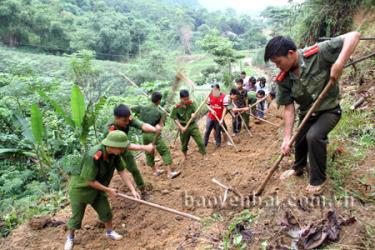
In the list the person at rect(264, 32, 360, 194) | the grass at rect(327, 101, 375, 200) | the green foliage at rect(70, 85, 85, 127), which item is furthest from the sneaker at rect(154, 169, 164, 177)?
the person at rect(264, 32, 360, 194)

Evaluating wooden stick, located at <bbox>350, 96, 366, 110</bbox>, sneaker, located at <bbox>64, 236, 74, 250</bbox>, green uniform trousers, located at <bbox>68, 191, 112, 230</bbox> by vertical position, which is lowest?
sneaker, located at <bbox>64, 236, 74, 250</bbox>

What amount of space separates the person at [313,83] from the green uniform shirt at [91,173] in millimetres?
2156

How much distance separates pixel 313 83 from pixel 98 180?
281cm

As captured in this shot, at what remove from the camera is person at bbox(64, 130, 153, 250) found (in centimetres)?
394

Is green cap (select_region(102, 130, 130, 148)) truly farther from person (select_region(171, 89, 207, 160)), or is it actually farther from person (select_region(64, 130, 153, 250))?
person (select_region(171, 89, 207, 160))

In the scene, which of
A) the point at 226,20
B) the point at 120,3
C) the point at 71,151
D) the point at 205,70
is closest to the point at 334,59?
the point at 71,151

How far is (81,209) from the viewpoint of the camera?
419cm

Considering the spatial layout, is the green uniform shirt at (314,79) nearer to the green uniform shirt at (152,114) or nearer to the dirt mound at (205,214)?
the dirt mound at (205,214)

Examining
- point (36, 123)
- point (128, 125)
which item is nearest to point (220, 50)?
point (36, 123)

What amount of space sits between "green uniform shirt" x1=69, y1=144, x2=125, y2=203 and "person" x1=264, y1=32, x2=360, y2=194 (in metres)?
2.16

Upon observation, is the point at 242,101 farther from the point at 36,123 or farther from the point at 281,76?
the point at 281,76

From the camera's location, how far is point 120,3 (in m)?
62.3

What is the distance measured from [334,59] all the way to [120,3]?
6482 cm

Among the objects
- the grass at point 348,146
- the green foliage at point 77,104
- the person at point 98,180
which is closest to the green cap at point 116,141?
the person at point 98,180
